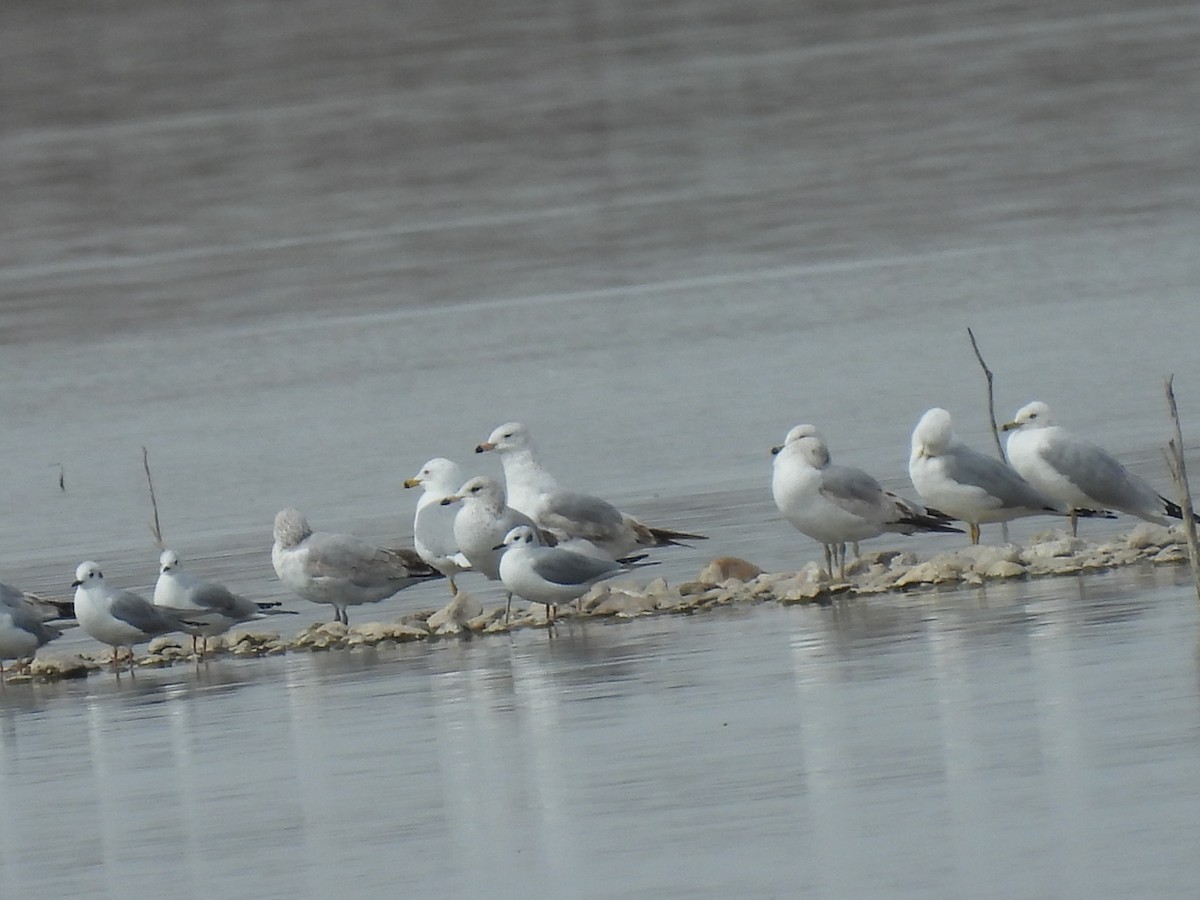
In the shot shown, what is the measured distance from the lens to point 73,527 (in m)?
18.5

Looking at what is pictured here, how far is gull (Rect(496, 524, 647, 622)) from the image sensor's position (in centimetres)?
1240

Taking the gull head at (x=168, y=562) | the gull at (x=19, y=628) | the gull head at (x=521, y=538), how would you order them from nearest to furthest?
the gull head at (x=521, y=538) → the gull at (x=19, y=628) → the gull head at (x=168, y=562)

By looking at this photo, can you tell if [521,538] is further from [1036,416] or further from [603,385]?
[603,385]

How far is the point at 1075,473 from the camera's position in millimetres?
13594

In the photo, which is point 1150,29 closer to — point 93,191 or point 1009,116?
point 1009,116

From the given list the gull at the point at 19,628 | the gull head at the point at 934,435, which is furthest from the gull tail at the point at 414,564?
the gull head at the point at 934,435

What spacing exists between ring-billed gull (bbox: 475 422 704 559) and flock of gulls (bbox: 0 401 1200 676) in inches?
0.4

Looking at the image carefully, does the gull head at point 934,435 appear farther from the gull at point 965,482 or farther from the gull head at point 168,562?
the gull head at point 168,562

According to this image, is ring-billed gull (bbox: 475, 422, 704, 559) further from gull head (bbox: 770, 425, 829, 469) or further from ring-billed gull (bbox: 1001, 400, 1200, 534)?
ring-billed gull (bbox: 1001, 400, 1200, 534)

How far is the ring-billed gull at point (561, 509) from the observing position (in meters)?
13.6

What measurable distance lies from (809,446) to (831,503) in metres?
0.46

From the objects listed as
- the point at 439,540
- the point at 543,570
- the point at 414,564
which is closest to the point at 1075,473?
the point at 543,570

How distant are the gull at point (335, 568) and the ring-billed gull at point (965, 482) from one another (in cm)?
264

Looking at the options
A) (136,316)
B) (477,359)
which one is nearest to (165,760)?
(477,359)
